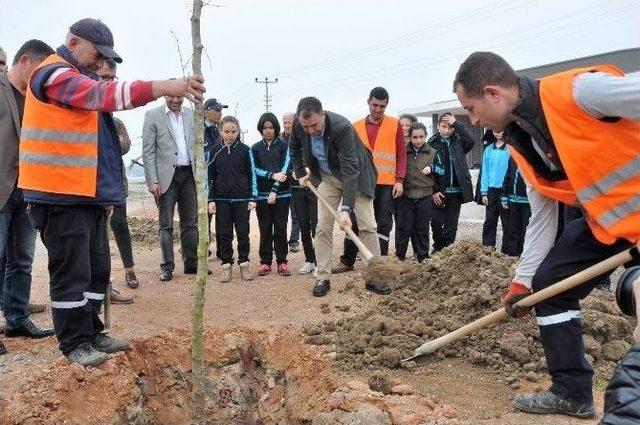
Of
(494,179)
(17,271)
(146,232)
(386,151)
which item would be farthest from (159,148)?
Answer: (146,232)

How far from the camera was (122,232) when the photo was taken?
572 centimetres

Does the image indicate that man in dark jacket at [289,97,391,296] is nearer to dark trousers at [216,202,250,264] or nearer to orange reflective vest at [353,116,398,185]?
orange reflective vest at [353,116,398,185]

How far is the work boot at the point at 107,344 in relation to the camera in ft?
12.8

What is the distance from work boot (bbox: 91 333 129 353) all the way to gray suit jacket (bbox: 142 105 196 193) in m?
2.39

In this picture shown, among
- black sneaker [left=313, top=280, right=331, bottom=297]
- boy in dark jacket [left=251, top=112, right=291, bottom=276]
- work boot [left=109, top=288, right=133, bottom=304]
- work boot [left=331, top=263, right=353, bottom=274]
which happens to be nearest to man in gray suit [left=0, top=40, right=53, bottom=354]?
work boot [left=109, top=288, right=133, bottom=304]

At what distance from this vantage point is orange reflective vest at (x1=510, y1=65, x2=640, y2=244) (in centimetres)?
254

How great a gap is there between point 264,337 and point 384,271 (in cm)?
109

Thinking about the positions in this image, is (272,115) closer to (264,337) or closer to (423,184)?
(423,184)

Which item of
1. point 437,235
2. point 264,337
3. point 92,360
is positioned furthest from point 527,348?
point 437,235

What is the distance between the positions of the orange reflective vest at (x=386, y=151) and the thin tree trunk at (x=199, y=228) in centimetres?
361

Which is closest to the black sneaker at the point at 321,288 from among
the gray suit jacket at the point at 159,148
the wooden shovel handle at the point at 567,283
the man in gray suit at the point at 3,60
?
the gray suit jacket at the point at 159,148

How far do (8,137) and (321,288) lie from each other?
3.01 meters

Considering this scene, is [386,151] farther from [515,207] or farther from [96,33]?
[96,33]

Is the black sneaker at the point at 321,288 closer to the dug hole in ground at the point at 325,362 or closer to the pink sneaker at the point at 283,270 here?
the dug hole in ground at the point at 325,362
